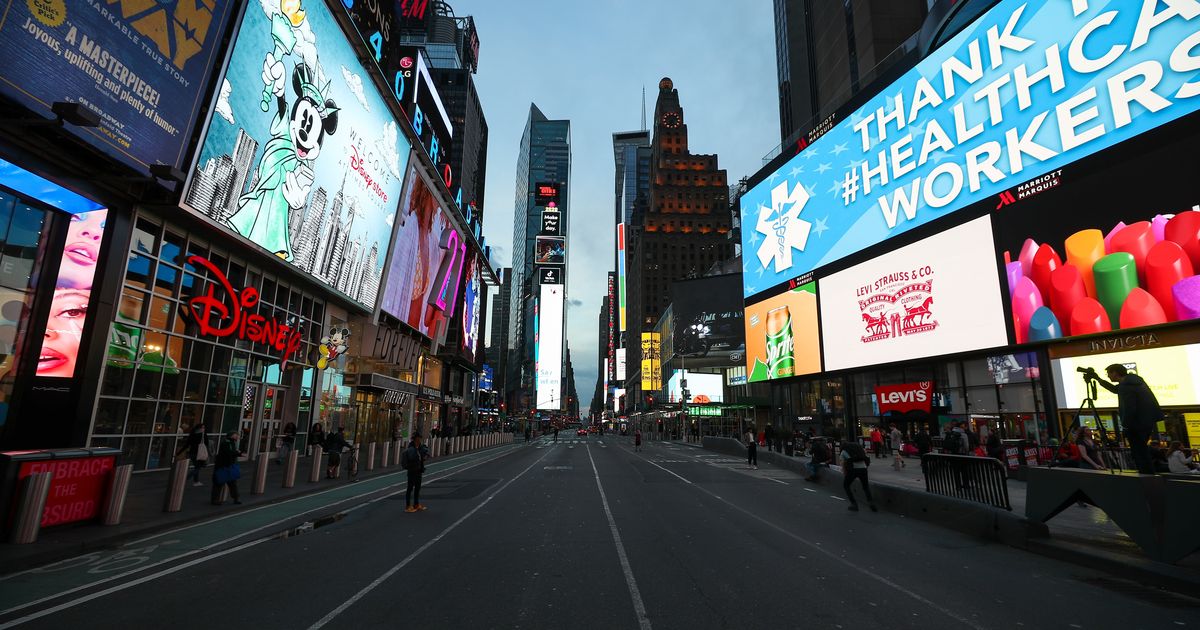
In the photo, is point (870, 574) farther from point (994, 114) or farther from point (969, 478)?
point (994, 114)

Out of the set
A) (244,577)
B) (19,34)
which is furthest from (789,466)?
(19,34)

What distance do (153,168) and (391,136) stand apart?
1636 cm

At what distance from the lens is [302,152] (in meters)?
20.4

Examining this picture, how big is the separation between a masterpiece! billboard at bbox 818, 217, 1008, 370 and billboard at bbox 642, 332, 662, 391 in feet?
247

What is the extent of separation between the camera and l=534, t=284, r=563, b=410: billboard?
563 feet

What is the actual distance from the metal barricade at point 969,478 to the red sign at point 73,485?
1704cm

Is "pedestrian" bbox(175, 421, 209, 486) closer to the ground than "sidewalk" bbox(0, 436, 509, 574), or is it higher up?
higher up

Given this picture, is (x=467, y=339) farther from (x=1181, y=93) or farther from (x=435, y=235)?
(x=1181, y=93)

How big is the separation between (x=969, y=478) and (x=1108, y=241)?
15072 millimetres

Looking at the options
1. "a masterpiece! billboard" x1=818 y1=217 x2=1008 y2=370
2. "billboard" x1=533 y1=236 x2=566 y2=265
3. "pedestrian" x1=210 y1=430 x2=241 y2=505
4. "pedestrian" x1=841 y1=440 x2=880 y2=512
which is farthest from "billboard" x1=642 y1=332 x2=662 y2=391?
"pedestrian" x1=210 y1=430 x2=241 y2=505

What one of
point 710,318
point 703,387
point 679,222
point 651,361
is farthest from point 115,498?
point 679,222

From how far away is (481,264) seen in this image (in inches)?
2584

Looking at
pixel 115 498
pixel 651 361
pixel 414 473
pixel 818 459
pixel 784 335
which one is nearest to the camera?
pixel 115 498

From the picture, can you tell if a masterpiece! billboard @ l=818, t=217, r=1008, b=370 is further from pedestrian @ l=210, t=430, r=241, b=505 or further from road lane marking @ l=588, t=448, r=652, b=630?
pedestrian @ l=210, t=430, r=241, b=505
